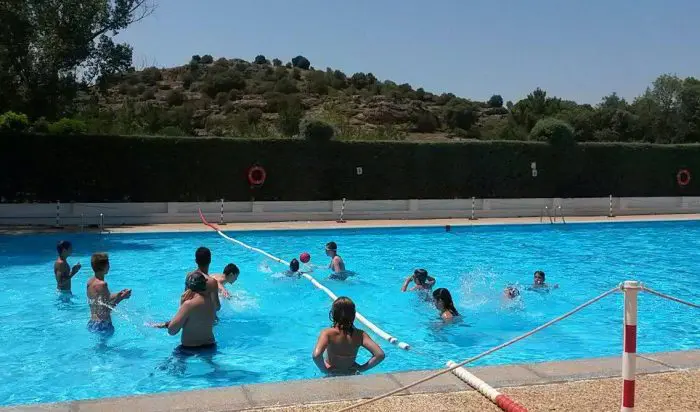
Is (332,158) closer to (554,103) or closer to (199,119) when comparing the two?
(199,119)

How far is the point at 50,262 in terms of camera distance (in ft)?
49.0

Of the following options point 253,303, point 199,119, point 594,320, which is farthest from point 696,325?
point 199,119

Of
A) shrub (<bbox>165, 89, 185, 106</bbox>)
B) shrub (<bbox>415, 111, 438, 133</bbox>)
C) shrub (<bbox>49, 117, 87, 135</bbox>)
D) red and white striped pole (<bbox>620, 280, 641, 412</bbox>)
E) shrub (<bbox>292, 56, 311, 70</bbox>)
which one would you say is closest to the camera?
red and white striped pole (<bbox>620, 280, 641, 412</bbox>)

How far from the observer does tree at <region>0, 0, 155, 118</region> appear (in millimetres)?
23078

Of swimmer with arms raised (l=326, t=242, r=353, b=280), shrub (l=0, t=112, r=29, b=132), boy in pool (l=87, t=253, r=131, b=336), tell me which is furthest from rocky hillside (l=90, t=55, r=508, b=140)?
boy in pool (l=87, t=253, r=131, b=336)

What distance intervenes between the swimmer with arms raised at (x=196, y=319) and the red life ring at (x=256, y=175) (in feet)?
54.8

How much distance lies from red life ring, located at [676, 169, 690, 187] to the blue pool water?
9.92 meters

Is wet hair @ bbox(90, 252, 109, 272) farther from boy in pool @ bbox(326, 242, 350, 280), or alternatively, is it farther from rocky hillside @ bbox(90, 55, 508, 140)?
rocky hillside @ bbox(90, 55, 508, 140)

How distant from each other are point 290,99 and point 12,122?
1629 inches

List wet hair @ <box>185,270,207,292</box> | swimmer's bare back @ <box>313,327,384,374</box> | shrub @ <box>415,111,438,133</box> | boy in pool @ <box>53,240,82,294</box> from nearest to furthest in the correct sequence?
swimmer's bare back @ <box>313,327,384,374</box> → wet hair @ <box>185,270,207,292</box> → boy in pool @ <box>53,240,82,294</box> → shrub @ <box>415,111,438,133</box>

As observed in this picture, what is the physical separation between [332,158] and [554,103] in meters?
40.3

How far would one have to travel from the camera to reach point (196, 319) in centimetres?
739

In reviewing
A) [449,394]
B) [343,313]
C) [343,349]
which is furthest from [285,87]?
[449,394]

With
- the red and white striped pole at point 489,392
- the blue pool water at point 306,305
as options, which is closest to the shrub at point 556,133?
the blue pool water at point 306,305
